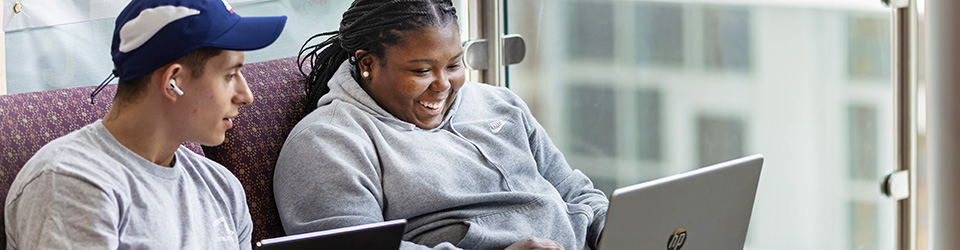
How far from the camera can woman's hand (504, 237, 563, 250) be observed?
1.70m

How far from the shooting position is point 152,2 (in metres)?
1.25

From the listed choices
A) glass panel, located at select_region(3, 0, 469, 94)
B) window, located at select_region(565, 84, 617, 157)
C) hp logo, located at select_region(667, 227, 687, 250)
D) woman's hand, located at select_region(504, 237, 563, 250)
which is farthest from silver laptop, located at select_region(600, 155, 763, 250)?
glass panel, located at select_region(3, 0, 469, 94)

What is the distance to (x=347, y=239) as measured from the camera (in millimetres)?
1172

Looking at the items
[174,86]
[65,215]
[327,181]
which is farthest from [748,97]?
[65,215]

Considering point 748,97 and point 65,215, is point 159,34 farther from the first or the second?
point 748,97

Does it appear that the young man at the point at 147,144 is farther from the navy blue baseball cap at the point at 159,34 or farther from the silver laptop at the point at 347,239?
the silver laptop at the point at 347,239

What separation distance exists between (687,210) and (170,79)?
2.54 feet

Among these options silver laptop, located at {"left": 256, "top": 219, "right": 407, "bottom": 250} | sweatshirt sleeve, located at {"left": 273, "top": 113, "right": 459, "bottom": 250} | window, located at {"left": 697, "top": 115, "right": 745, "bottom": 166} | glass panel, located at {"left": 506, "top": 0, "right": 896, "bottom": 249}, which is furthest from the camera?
window, located at {"left": 697, "top": 115, "right": 745, "bottom": 166}

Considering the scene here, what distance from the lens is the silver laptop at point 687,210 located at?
1373 millimetres

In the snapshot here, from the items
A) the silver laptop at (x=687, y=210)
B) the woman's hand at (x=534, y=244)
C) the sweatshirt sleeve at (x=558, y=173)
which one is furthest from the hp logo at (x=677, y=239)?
the sweatshirt sleeve at (x=558, y=173)

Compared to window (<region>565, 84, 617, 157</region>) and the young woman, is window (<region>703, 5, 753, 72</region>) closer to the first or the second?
window (<region>565, 84, 617, 157</region>)

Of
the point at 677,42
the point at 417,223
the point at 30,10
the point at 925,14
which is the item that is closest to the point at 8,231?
the point at 30,10

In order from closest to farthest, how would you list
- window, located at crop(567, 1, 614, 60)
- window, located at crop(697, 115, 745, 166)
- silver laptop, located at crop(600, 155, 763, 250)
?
silver laptop, located at crop(600, 155, 763, 250) < window, located at crop(697, 115, 745, 166) < window, located at crop(567, 1, 614, 60)

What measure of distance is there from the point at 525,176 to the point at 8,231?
1019 mm
